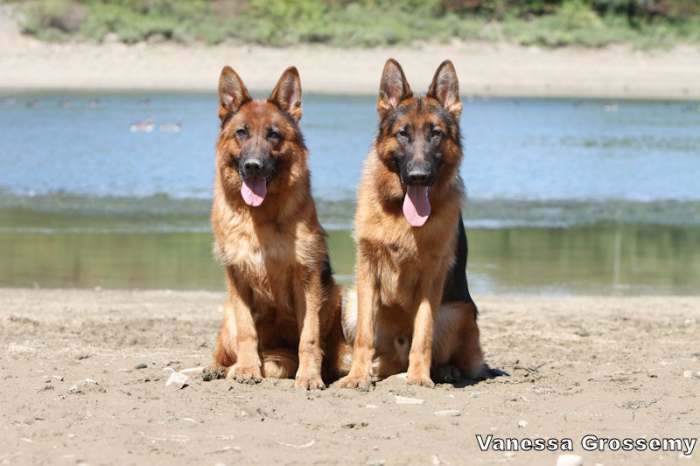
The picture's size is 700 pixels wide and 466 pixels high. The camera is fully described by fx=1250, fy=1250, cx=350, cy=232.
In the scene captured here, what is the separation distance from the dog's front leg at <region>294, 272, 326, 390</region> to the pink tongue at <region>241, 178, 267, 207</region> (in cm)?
57

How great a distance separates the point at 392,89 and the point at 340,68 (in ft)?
120

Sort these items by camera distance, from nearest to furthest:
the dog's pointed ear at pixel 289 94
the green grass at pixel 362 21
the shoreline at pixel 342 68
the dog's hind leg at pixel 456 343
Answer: the dog's pointed ear at pixel 289 94 < the dog's hind leg at pixel 456 343 < the shoreline at pixel 342 68 < the green grass at pixel 362 21

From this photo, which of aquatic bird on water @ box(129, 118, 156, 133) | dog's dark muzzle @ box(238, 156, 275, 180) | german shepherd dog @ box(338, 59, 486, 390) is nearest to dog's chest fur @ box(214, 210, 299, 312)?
dog's dark muzzle @ box(238, 156, 275, 180)

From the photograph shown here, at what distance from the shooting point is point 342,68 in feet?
144

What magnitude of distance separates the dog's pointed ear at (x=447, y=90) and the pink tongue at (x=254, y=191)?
1.22 meters

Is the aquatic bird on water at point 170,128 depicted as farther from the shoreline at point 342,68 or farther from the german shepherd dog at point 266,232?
the german shepherd dog at point 266,232

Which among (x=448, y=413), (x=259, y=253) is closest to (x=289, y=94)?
(x=259, y=253)

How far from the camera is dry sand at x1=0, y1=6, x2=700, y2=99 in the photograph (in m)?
43.4

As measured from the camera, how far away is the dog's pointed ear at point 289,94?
26.1ft

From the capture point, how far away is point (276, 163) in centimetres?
770

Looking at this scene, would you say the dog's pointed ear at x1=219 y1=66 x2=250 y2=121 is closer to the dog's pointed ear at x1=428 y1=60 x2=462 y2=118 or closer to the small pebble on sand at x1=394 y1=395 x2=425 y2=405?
the dog's pointed ear at x1=428 y1=60 x2=462 y2=118

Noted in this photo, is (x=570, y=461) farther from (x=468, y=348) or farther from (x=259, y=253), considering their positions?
(x=259, y=253)

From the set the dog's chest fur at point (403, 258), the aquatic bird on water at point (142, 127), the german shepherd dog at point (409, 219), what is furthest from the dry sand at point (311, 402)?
the aquatic bird on water at point (142, 127)

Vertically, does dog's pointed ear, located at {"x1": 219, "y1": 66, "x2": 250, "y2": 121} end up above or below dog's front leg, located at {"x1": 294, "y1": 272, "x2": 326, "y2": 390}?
above
